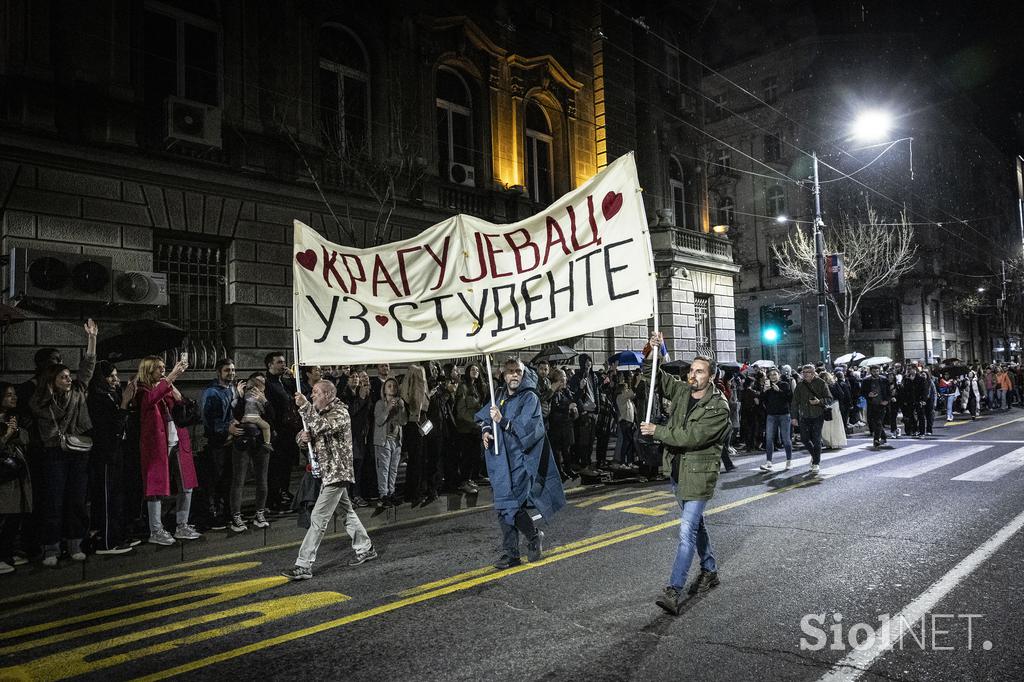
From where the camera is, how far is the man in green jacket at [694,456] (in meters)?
4.84

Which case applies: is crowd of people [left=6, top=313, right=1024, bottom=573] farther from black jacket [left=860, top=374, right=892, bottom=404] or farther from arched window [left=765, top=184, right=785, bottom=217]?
arched window [left=765, top=184, right=785, bottom=217]

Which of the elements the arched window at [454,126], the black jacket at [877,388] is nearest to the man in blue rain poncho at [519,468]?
the black jacket at [877,388]

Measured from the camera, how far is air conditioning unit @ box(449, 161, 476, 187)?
671 inches

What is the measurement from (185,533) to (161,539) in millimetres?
279

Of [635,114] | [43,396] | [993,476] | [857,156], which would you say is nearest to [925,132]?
[857,156]

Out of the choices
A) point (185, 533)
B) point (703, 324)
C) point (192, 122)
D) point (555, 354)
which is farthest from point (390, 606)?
point (703, 324)

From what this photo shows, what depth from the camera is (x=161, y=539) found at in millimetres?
7020

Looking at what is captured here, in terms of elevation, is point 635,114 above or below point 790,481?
above

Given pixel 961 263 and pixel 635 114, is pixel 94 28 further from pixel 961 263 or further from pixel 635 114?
pixel 961 263

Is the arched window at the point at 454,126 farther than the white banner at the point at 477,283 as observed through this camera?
Yes

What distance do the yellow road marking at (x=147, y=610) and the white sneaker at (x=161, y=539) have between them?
5.04 feet

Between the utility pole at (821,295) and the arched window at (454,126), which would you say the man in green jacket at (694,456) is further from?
the utility pole at (821,295)

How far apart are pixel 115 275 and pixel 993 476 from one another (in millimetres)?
14521

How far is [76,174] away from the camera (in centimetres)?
1107
